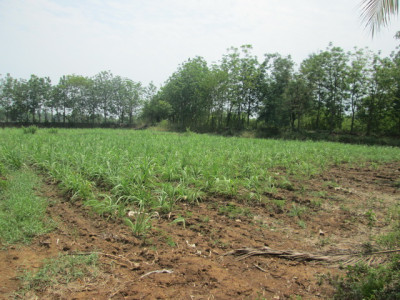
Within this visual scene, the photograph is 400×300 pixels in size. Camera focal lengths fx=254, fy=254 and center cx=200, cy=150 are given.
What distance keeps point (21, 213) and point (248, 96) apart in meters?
28.4

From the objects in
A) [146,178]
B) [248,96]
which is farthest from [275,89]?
[146,178]

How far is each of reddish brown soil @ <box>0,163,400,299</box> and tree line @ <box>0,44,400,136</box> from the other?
72.8 ft

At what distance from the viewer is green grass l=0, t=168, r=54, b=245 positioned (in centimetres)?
280

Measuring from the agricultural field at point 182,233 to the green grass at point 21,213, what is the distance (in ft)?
0.05

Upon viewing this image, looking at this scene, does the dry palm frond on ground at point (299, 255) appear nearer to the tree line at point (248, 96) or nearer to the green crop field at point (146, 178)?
the green crop field at point (146, 178)

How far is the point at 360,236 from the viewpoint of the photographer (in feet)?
10.3

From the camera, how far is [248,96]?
97.1 ft

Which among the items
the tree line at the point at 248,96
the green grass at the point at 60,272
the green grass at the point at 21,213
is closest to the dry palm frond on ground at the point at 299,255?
the green grass at the point at 60,272

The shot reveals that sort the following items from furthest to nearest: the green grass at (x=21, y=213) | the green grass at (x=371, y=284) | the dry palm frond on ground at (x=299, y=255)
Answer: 1. the green grass at (x=21, y=213)
2. the dry palm frond on ground at (x=299, y=255)
3. the green grass at (x=371, y=284)

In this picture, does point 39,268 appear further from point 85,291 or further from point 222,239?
point 222,239

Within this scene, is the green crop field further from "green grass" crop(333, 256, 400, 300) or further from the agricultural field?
"green grass" crop(333, 256, 400, 300)

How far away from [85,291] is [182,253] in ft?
3.14

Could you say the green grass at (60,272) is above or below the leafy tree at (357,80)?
below

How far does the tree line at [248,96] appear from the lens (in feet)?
74.4
